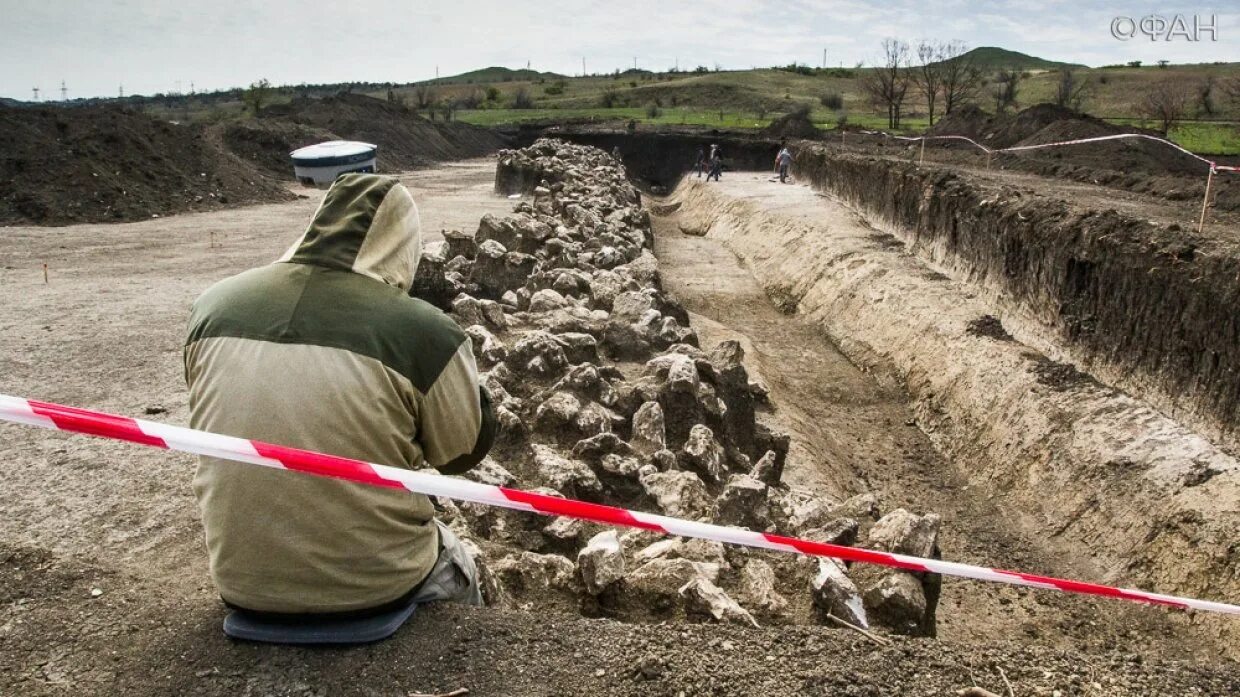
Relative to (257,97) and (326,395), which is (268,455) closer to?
(326,395)

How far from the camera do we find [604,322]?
8.54 meters

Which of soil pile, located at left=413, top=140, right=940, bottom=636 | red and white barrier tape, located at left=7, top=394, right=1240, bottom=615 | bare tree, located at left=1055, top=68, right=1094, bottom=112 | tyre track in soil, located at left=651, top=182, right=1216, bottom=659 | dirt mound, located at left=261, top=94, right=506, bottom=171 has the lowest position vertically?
tyre track in soil, located at left=651, top=182, right=1216, bottom=659

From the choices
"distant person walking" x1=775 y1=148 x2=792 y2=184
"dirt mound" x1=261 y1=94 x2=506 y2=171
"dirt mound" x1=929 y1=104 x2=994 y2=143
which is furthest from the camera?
"dirt mound" x1=261 y1=94 x2=506 y2=171

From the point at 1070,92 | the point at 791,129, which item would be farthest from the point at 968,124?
the point at 1070,92

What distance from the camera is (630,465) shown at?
5.44m

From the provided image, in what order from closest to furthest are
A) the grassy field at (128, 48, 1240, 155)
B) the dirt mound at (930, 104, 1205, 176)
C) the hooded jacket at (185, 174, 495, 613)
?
1. the hooded jacket at (185, 174, 495, 613)
2. the dirt mound at (930, 104, 1205, 176)
3. the grassy field at (128, 48, 1240, 155)

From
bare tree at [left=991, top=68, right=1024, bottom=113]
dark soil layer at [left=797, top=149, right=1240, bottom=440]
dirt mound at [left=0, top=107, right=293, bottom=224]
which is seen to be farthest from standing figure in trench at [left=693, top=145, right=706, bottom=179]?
dark soil layer at [left=797, top=149, right=1240, bottom=440]

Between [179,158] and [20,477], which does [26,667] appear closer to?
[20,477]

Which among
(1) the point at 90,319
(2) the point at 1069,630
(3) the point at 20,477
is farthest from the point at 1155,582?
(1) the point at 90,319

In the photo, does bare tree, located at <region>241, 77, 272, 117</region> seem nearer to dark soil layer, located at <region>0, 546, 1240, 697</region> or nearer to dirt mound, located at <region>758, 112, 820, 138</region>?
dirt mound, located at <region>758, 112, 820, 138</region>

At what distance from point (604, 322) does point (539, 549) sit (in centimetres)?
414

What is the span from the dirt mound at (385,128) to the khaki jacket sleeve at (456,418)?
111ft

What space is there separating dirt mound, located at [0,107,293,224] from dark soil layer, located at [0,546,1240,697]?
52.6 ft

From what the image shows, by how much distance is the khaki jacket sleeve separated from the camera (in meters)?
2.86
